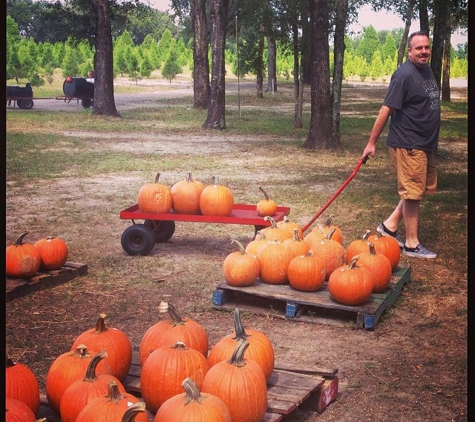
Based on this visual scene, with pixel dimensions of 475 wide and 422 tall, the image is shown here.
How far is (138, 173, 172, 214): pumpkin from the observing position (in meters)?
7.57

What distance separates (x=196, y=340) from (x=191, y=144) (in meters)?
15.2

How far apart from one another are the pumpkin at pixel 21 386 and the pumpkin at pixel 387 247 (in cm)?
375

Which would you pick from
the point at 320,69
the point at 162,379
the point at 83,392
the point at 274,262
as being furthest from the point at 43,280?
the point at 320,69

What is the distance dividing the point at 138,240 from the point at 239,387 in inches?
176

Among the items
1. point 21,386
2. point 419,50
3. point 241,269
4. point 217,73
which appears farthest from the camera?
point 217,73

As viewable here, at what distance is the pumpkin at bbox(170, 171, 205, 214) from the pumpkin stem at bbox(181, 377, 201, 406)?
4577 millimetres

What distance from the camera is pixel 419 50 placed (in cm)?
726

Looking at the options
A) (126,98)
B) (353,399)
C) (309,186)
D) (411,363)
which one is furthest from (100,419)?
(126,98)

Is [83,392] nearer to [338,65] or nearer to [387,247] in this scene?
[387,247]

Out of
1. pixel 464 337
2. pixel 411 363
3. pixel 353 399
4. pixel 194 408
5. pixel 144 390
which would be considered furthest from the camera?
pixel 464 337

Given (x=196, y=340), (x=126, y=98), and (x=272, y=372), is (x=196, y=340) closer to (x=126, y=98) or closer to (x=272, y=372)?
(x=272, y=372)

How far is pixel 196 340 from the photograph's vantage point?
4.11m

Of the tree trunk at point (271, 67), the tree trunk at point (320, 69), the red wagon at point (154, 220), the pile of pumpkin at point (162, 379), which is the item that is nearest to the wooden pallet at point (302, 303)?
the red wagon at point (154, 220)

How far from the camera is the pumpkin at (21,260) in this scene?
20.9ft
